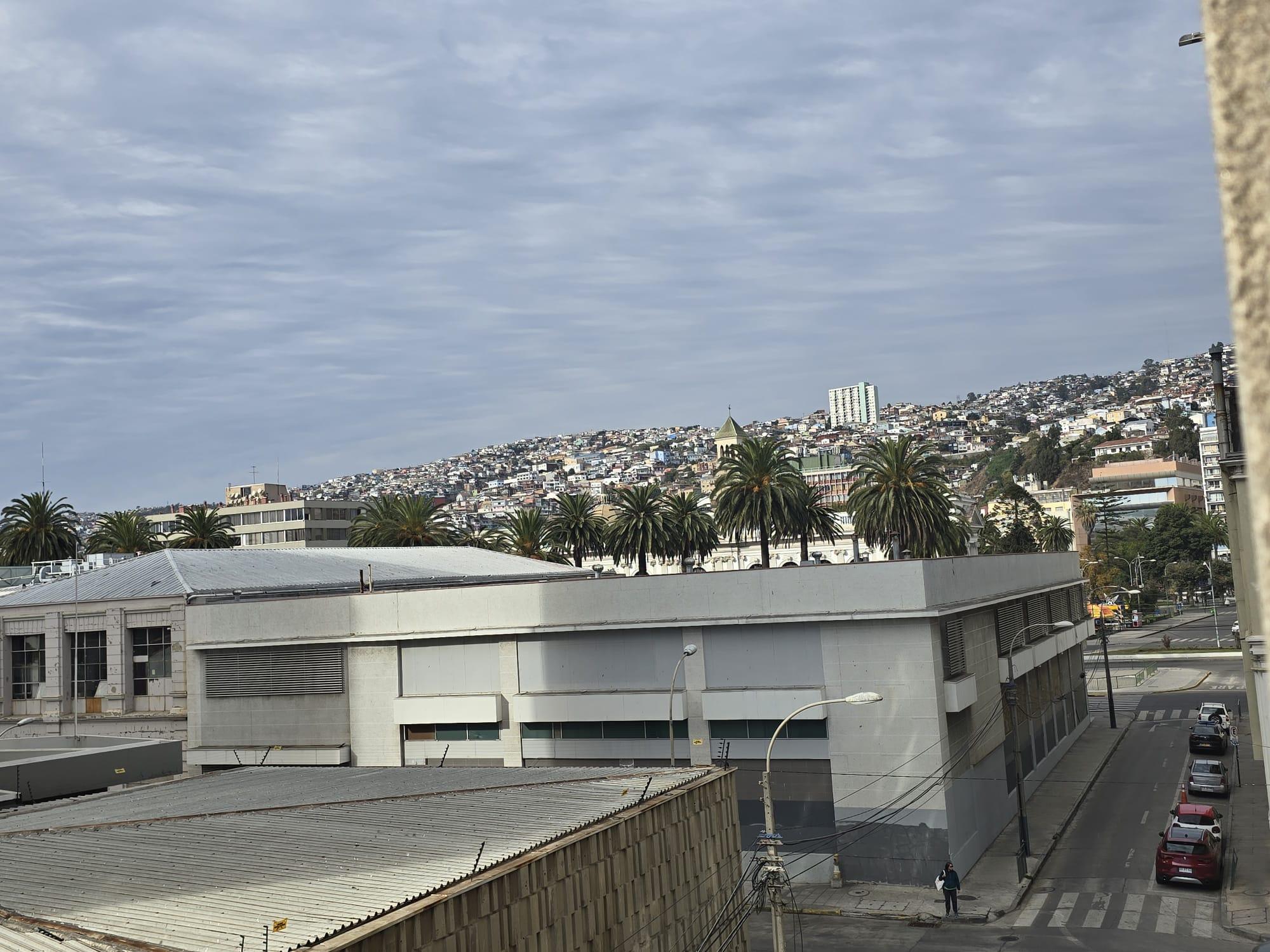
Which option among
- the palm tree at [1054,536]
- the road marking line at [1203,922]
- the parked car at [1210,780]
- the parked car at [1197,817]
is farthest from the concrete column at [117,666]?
the palm tree at [1054,536]

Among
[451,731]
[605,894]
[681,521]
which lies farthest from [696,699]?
[681,521]

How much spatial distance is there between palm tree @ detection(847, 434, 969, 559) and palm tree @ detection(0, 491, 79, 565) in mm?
60087

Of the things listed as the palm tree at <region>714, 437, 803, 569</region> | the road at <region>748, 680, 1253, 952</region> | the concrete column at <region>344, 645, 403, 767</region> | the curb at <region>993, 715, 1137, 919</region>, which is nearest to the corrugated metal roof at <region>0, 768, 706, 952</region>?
the road at <region>748, 680, 1253, 952</region>

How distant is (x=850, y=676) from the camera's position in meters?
39.2

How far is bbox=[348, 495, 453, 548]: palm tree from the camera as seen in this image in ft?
304

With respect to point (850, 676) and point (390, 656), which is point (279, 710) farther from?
point (850, 676)

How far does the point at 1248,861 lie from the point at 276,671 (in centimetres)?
3718

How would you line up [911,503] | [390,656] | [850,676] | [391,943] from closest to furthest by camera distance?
[391,943] → [850,676] → [390,656] → [911,503]

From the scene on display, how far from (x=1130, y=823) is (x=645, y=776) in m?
28.5

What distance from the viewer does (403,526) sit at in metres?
92.8

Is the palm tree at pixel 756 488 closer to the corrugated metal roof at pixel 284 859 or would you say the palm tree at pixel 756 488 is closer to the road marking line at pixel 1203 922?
the road marking line at pixel 1203 922

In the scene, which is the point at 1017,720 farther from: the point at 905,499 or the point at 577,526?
the point at 577,526

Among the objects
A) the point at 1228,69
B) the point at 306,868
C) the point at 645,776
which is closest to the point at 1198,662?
the point at 645,776

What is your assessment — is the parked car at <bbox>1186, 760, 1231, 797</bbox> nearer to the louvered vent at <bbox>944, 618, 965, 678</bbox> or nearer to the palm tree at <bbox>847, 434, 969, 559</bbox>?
the louvered vent at <bbox>944, 618, 965, 678</bbox>
